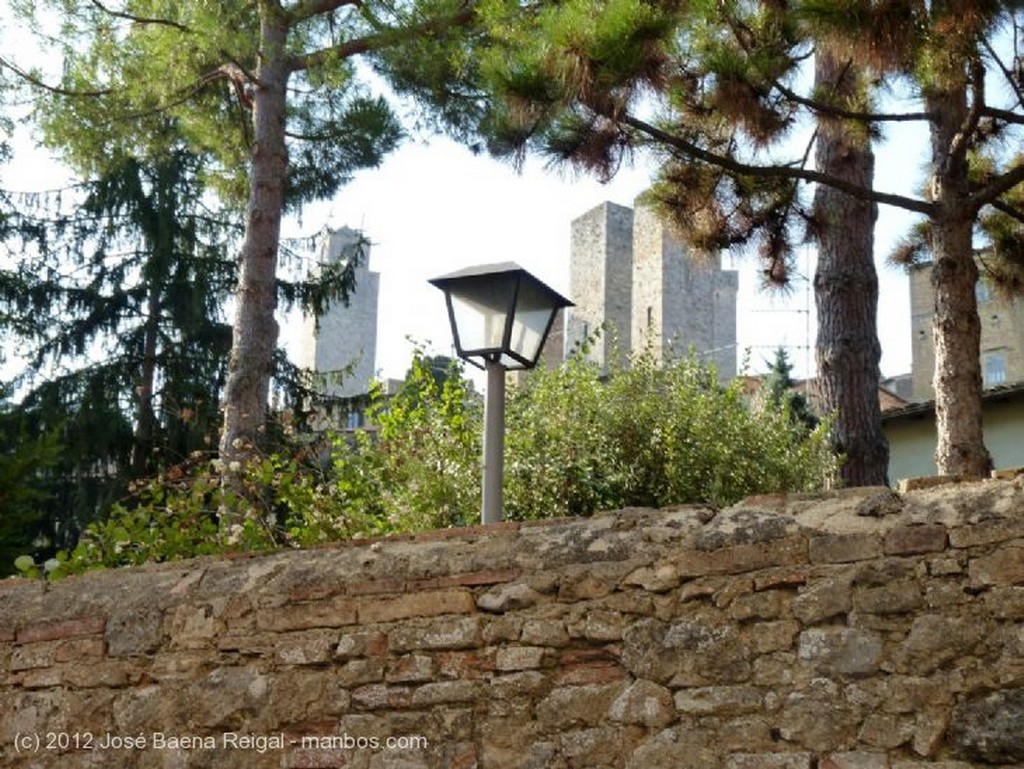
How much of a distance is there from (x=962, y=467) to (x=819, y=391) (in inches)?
96.1

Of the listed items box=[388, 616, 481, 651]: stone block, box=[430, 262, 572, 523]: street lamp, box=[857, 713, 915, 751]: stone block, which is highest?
box=[430, 262, 572, 523]: street lamp

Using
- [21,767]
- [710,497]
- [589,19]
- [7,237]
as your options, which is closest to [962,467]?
[710,497]

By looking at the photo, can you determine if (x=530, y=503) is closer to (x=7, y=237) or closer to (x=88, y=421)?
(x=88, y=421)

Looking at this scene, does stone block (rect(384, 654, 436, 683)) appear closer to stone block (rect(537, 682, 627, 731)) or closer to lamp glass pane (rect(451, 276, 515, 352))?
A: stone block (rect(537, 682, 627, 731))

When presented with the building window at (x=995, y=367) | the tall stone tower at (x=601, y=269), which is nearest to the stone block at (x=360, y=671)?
the building window at (x=995, y=367)

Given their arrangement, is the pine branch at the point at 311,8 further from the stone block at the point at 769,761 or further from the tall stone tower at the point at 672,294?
the tall stone tower at the point at 672,294

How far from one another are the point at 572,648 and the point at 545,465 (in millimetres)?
2941

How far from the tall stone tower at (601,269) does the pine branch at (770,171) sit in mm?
22821

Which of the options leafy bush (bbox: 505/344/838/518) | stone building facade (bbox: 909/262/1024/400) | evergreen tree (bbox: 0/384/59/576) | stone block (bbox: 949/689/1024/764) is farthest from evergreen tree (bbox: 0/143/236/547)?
stone building facade (bbox: 909/262/1024/400)

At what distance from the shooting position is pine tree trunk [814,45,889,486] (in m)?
8.41

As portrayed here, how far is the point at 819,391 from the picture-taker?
344 inches

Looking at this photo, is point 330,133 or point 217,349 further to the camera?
point 217,349

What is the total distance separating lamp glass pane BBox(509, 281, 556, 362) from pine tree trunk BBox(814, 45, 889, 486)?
3532 millimetres

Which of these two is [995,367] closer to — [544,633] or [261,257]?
[261,257]
